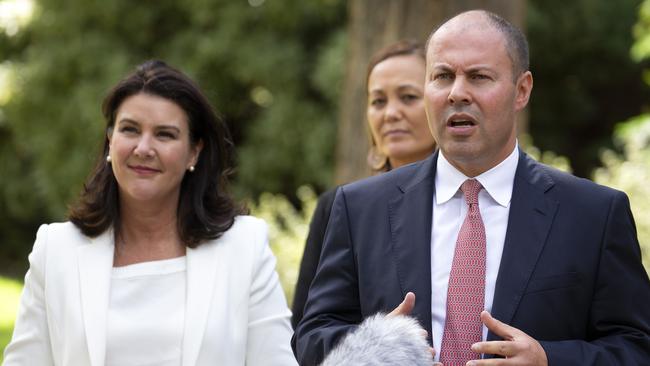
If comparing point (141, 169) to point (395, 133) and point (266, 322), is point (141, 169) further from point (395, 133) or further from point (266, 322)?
point (395, 133)

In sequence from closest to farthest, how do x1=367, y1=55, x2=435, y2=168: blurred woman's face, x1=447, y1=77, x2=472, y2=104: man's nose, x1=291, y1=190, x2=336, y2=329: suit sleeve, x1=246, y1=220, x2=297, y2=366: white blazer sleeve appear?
x1=447, y1=77, x2=472, y2=104: man's nose → x1=246, y1=220, x2=297, y2=366: white blazer sleeve → x1=291, y1=190, x2=336, y2=329: suit sleeve → x1=367, y1=55, x2=435, y2=168: blurred woman's face

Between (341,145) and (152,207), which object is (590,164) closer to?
(341,145)

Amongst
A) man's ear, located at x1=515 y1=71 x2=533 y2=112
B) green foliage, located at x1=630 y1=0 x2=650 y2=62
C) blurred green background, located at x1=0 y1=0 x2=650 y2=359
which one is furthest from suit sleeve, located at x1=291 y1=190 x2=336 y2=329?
blurred green background, located at x1=0 y1=0 x2=650 y2=359

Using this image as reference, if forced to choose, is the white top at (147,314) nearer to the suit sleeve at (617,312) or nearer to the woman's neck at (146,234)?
the woman's neck at (146,234)

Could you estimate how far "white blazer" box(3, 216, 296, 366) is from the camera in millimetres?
3863

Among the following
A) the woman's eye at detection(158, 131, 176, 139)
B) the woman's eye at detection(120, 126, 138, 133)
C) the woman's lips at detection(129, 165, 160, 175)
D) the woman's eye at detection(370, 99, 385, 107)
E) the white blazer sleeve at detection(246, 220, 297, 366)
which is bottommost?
the white blazer sleeve at detection(246, 220, 297, 366)

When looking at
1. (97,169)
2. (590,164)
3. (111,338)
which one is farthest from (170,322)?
(590,164)

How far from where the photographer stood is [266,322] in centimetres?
402

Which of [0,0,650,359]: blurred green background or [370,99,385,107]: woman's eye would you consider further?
[0,0,650,359]: blurred green background

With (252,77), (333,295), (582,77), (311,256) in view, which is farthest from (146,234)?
(582,77)

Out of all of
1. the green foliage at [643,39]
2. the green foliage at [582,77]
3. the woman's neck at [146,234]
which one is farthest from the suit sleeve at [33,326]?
the green foliage at [582,77]

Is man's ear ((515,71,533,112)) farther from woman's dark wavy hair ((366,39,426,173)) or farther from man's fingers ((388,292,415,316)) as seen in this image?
woman's dark wavy hair ((366,39,426,173))

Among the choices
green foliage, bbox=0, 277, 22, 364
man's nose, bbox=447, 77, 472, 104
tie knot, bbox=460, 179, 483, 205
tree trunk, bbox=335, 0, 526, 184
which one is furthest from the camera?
green foliage, bbox=0, 277, 22, 364

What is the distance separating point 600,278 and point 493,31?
83cm
